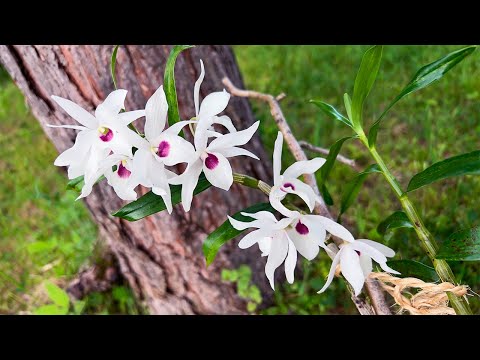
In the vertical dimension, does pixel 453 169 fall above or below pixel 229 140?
below

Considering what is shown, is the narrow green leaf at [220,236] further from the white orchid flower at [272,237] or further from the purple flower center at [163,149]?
the purple flower center at [163,149]

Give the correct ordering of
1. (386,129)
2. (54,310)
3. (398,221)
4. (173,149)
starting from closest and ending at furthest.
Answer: (173,149) → (398,221) → (54,310) → (386,129)

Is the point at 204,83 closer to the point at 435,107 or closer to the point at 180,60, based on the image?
the point at 180,60

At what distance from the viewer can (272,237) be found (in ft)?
2.55

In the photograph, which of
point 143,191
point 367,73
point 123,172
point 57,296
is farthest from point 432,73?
point 57,296

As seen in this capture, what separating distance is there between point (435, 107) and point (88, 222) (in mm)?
1812

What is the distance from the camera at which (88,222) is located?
2.49 meters

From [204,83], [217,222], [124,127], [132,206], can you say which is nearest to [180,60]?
[204,83]

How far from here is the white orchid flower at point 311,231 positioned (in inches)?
29.2

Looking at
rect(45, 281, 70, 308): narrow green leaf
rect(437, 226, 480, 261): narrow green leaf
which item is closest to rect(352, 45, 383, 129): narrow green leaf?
rect(437, 226, 480, 261): narrow green leaf

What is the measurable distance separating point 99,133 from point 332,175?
1753 mm

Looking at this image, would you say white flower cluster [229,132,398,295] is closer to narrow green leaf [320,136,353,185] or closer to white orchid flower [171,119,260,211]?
white orchid flower [171,119,260,211]

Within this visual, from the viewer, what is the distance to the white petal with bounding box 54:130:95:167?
738 millimetres

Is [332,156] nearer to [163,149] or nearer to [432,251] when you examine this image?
[432,251]
